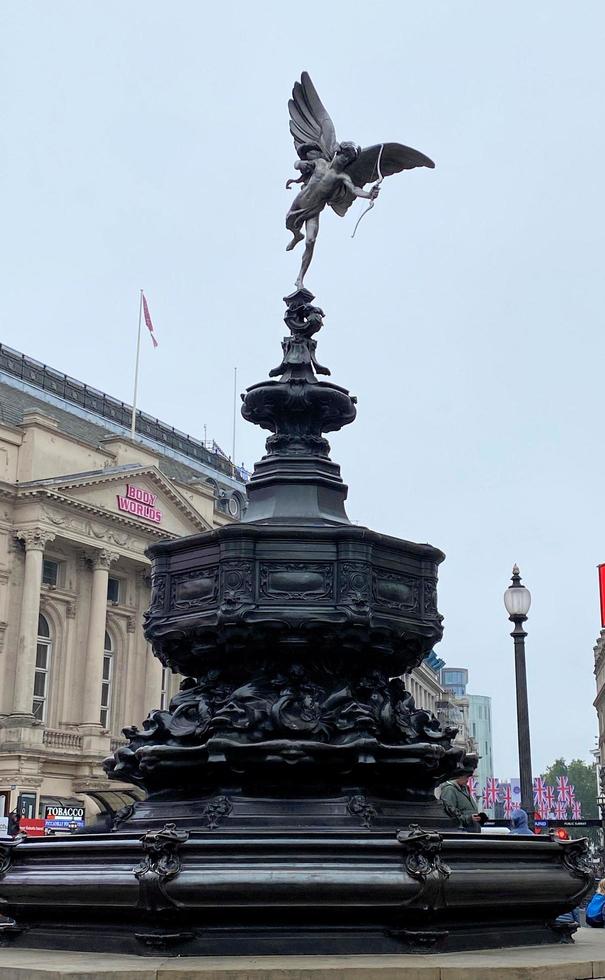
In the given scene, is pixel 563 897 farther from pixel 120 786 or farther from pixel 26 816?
pixel 120 786

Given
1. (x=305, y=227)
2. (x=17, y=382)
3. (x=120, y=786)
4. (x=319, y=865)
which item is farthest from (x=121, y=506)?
(x=319, y=865)

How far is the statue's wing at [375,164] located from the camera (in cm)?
1092

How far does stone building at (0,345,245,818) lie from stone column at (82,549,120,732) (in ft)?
0.20

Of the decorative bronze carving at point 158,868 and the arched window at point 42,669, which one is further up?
the arched window at point 42,669

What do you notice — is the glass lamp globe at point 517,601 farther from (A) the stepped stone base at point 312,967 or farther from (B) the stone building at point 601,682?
(B) the stone building at point 601,682

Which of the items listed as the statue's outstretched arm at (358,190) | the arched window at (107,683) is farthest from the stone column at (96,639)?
the statue's outstretched arm at (358,190)

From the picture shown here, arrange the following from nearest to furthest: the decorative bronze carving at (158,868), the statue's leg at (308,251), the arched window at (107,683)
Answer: the decorative bronze carving at (158,868) < the statue's leg at (308,251) < the arched window at (107,683)

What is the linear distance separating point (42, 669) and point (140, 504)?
996 centimetres

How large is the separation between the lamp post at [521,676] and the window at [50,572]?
43.1m

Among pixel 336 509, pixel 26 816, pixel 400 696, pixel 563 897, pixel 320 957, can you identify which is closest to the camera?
pixel 320 957

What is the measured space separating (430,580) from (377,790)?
1.77 metres

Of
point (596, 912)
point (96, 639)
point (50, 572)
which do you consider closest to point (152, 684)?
point (96, 639)

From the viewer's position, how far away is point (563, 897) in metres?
8.20

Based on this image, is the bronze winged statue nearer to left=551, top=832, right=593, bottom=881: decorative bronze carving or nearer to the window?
left=551, top=832, right=593, bottom=881: decorative bronze carving
